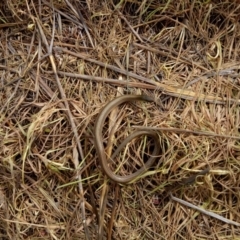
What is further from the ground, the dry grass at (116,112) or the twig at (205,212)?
the dry grass at (116,112)

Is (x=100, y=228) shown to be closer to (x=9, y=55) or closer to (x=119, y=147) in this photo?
(x=119, y=147)

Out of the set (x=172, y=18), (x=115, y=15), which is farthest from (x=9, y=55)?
(x=172, y=18)

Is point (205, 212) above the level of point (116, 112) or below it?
below

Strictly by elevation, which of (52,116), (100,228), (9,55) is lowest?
(100,228)

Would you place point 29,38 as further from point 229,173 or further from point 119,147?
point 229,173

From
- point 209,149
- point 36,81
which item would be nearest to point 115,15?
point 36,81

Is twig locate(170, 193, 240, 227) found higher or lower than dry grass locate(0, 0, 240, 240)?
lower

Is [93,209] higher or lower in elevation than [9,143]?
lower
